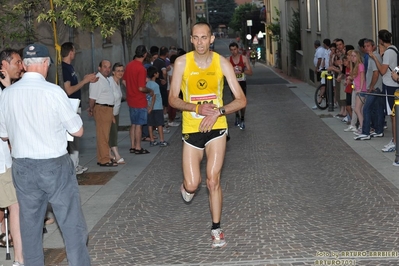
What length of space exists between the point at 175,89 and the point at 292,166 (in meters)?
5.21

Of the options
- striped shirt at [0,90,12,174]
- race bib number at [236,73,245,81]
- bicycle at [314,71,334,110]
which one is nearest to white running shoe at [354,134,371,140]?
race bib number at [236,73,245,81]

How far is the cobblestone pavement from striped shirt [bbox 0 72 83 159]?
1.69 metres

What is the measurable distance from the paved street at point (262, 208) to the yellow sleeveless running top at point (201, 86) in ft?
3.84

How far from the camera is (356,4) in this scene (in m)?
28.8

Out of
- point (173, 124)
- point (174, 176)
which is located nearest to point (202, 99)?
point (174, 176)

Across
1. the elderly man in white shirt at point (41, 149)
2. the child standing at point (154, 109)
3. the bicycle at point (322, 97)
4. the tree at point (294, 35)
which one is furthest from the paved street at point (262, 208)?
the tree at point (294, 35)

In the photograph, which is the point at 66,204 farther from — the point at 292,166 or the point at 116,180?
the point at 292,166

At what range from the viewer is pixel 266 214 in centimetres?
896

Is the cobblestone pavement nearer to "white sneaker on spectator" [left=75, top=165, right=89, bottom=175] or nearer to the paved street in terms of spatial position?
the paved street

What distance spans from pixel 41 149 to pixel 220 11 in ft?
592

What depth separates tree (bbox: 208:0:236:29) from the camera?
598ft

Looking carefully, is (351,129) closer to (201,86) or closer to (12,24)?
(12,24)

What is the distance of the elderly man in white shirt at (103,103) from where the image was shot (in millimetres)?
12984

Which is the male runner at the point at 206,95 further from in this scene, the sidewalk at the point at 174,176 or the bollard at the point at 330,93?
the bollard at the point at 330,93
